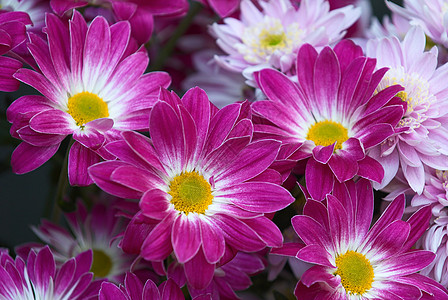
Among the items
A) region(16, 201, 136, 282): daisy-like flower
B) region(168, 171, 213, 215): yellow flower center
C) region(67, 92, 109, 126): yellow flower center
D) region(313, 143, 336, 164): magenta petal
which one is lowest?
region(16, 201, 136, 282): daisy-like flower

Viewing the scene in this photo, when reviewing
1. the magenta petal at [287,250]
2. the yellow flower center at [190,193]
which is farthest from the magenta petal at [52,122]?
the magenta petal at [287,250]

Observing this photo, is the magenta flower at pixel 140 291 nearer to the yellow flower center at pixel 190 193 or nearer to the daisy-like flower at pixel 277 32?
the yellow flower center at pixel 190 193

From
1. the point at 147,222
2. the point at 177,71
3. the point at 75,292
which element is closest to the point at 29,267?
the point at 75,292

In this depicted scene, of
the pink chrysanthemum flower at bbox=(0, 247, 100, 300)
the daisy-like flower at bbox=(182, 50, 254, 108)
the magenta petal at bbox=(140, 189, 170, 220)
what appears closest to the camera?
the magenta petal at bbox=(140, 189, 170, 220)

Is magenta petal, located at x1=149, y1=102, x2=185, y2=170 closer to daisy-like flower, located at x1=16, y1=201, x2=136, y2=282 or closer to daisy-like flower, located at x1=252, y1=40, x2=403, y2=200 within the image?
daisy-like flower, located at x1=252, y1=40, x2=403, y2=200

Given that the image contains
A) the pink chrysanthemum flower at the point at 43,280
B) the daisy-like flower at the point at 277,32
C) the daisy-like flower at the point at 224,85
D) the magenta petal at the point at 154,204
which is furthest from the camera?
the daisy-like flower at the point at 224,85

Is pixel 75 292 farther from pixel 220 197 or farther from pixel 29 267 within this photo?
pixel 220 197

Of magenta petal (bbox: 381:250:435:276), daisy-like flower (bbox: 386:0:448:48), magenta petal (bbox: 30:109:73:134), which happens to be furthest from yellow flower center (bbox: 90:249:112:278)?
daisy-like flower (bbox: 386:0:448:48)

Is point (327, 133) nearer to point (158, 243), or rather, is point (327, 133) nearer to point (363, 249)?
point (363, 249)
